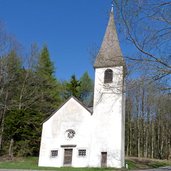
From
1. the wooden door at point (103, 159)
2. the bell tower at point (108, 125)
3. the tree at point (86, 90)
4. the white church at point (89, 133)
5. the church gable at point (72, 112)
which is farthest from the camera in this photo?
the tree at point (86, 90)

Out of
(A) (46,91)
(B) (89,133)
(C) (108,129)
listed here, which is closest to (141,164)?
(C) (108,129)

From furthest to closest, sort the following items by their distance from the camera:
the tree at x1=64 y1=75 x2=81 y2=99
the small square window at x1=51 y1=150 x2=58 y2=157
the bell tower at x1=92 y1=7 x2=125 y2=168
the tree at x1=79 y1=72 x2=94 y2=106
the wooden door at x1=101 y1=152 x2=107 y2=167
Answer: the tree at x1=79 y1=72 x2=94 y2=106
the tree at x1=64 y1=75 x2=81 y2=99
the small square window at x1=51 y1=150 x2=58 y2=157
the wooden door at x1=101 y1=152 x2=107 y2=167
the bell tower at x1=92 y1=7 x2=125 y2=168

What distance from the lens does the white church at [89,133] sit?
83.1 feet

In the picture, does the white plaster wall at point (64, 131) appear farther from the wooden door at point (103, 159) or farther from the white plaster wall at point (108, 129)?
the wooden door at point (103, 159)

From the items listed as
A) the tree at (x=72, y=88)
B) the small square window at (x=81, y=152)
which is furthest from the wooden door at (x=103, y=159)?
the tree at (x=72, y=88)

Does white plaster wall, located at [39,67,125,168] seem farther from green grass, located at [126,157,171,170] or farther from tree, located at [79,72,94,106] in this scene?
tree, located at [79,72,94,106]

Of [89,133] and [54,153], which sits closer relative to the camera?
[89,133]

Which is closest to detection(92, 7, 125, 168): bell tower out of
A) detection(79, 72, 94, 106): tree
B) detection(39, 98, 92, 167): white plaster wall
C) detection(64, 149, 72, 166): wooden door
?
detection(39, 98, 92, 167): white plaster wall

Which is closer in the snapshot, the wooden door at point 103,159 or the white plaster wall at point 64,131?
the wooden door at point 103,159

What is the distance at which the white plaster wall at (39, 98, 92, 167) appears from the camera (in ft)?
86.4

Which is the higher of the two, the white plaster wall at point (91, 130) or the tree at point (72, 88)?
the tree at point (72, 88)

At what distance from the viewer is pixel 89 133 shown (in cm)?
2644

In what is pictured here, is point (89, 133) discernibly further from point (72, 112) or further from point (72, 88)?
point (72, 88)

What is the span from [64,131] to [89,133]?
256cm
